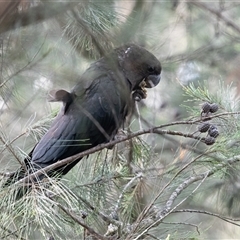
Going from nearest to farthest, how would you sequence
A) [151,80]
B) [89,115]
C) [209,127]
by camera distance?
[209,127] < [89,115] < [151,80]

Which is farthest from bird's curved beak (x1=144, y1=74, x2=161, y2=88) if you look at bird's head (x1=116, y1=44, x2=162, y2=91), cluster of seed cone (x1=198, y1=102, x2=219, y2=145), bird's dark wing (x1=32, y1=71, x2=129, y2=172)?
cluster of seed cone (x1=198, y1=102, x2=219, y2=145)

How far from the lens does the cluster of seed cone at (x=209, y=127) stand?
5.49 feet

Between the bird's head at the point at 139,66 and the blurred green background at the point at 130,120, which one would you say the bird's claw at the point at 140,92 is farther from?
the blurred green background at the point at 130,120

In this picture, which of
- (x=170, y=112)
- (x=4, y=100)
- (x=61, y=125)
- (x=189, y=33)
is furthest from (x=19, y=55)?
(x=170, y=112)

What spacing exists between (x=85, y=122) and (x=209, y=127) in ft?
2.27

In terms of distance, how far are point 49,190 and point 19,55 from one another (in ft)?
1.31

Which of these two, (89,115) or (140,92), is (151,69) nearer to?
(140,92)

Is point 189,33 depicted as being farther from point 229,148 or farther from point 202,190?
point 229,148

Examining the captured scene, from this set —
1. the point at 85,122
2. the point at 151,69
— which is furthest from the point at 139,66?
the point at 85,122

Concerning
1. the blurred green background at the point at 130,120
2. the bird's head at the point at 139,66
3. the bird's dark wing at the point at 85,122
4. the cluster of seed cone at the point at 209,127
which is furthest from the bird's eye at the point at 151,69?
the cluster of seed cone at the point at 209,127

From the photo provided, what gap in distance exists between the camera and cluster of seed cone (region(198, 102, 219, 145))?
5.49 ft

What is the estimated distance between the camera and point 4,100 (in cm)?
179

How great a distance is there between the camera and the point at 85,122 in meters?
Answer: 2.24

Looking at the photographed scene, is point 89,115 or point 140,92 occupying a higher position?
point 89,115
